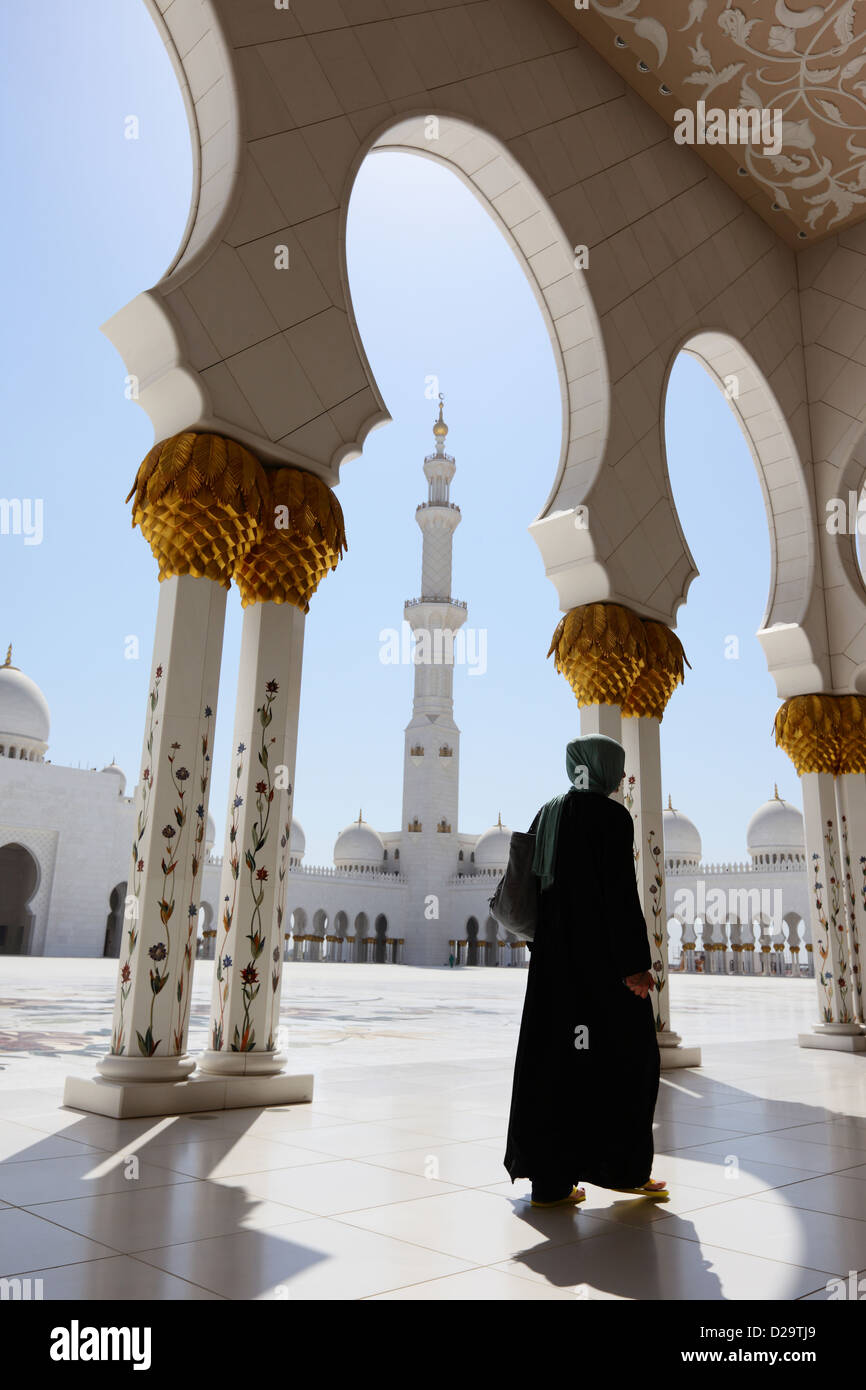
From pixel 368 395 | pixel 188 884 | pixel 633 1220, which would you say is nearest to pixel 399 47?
pixel 368 395

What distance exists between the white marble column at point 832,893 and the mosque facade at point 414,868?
1135 centimetres

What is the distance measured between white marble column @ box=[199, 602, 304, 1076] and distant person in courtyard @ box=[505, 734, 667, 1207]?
3.75 ft

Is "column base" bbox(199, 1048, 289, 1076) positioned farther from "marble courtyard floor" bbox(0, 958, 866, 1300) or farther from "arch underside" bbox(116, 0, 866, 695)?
"arch underside" bbox(116, 0, 866, 695)

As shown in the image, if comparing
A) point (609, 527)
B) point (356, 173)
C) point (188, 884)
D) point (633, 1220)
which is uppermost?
point (356, 173)

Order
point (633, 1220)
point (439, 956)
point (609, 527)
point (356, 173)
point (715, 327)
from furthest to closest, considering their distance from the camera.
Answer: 1. point (439, 956)
2. point (715, 327)
3. point (609, 527)
4. point (356, 173)
5. point (633, 1220)

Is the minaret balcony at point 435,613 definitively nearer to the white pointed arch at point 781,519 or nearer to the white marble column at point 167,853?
the white pointed arch at point 781,519

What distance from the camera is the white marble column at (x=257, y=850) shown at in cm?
288

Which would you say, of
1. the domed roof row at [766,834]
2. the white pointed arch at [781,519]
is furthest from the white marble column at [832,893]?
the domed roof row at [766,834]

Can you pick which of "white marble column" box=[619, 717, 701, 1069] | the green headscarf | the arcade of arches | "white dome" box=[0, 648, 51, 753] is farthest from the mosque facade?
the green headscarf

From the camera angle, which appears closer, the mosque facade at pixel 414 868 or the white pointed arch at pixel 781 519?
the white pointed arch at pixel 781 519

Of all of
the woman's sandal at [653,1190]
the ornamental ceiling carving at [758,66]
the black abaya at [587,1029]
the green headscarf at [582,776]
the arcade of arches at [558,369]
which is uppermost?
the ornamental ceiling carving at [758,66]
